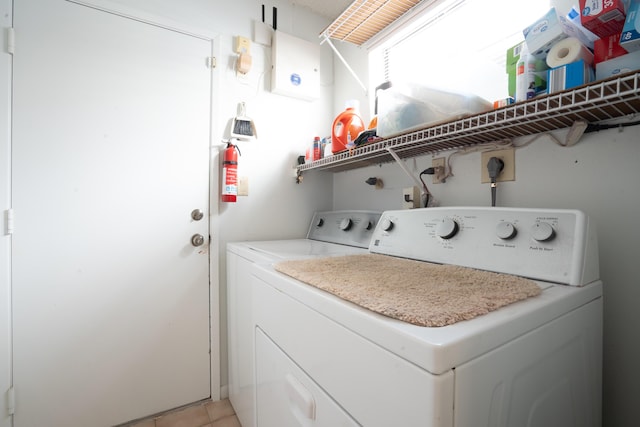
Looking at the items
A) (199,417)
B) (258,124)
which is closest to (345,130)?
(258,124)

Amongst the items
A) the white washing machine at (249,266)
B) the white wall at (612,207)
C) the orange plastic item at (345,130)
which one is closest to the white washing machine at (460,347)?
the white wall at (612,207)

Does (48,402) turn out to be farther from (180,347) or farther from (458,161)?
(458,161)

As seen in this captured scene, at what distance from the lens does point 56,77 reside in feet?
4.74

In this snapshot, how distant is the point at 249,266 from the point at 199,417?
102cm

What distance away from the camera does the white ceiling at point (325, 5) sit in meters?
2.11

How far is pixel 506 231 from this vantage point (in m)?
0.92

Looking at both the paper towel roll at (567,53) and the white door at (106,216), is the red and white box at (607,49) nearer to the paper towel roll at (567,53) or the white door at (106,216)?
the paper towel roll at (567,53)

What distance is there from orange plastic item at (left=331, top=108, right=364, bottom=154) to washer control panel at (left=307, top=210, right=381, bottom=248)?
0.41 m

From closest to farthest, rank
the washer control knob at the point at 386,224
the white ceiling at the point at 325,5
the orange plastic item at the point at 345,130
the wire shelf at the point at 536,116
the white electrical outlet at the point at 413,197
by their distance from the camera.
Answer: the wire shelf at the point at 536,116 < the washer control knob at the point at 386,224 < the white electrical outlet at the point at 413,197 < the orange plastic item at the point at 345,130 < the white ceiling at the point at 325,5

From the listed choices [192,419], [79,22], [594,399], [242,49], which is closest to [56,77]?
[79,22]

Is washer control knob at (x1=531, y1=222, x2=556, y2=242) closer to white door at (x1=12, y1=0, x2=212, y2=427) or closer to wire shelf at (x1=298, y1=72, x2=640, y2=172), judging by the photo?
wire shelf at (x1=298, y1=72, x2=640, y2=172)

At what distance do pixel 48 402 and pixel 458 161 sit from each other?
2349 millimetres

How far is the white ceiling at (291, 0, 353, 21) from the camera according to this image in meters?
2.11

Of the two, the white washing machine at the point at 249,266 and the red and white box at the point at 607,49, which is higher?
the red and white box at the point at 607,49
